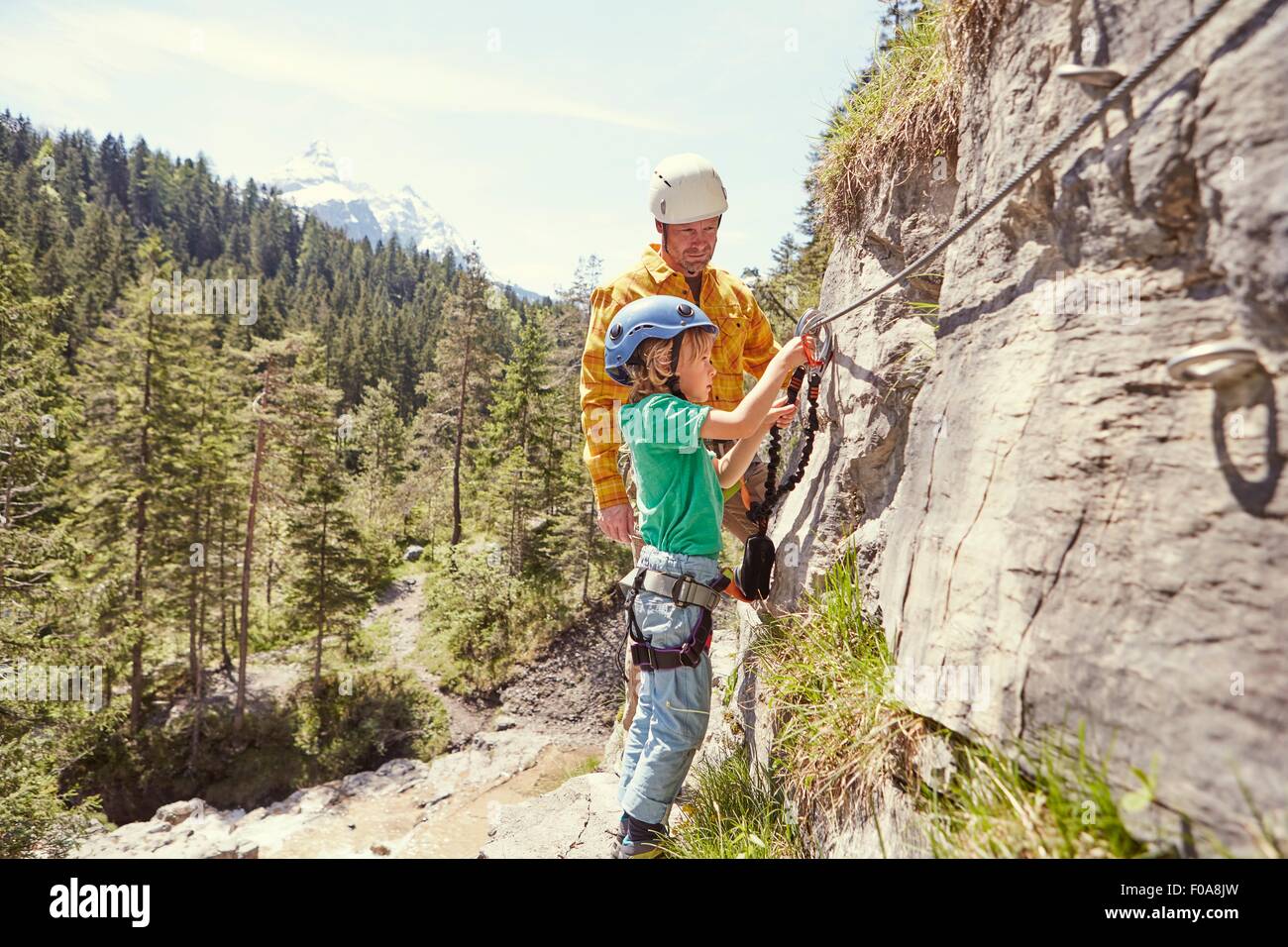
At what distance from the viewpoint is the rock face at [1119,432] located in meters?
1.66

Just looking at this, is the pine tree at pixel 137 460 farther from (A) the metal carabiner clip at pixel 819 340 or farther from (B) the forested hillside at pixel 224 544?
(A) the metal carabiner clip at pixel 819 340

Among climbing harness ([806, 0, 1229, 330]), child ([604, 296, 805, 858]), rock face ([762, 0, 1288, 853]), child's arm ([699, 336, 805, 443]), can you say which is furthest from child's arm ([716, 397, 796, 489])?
climbing harness ([806, 0, 1229, 330])

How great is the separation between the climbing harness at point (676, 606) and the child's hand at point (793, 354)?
124cm

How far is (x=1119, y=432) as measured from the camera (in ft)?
6.61

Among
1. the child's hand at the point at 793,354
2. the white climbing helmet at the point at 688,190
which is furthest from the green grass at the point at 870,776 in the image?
the white climbing helmet at the point at 688,190

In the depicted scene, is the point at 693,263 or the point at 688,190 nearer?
the point at 688,190

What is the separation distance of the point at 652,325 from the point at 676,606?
5.03ft

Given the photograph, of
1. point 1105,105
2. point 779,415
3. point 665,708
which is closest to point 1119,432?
point 1105,105

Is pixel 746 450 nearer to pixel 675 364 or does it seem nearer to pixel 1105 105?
pixel 675 364

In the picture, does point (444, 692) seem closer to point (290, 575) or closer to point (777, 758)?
point (290, 575)

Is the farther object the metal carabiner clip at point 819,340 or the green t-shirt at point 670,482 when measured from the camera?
the metal carabiner clip at point 819,340
